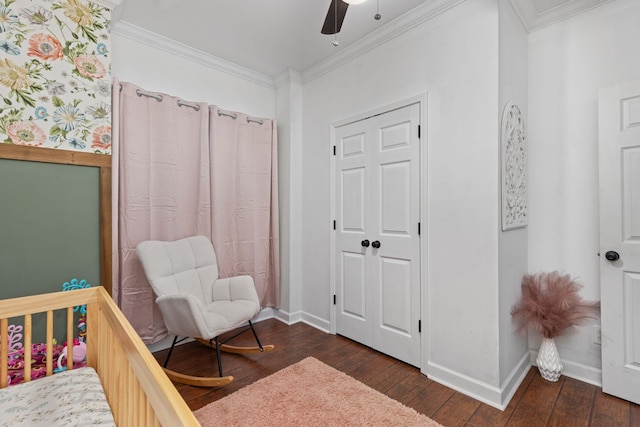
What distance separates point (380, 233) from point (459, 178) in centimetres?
77

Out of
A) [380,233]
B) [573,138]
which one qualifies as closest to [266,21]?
[380,233]

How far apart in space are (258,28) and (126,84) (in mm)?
1113

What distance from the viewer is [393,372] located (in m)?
2.21

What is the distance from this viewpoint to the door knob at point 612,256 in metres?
1.90

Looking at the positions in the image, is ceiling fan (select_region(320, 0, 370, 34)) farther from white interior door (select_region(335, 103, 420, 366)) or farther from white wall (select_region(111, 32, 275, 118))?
white wall (select_region(111, 32, 275, 118))

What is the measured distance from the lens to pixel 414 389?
2000 mm

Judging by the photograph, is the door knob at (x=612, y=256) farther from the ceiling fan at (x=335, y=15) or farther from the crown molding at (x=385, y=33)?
the ceiling fan at (x=335, y=15)

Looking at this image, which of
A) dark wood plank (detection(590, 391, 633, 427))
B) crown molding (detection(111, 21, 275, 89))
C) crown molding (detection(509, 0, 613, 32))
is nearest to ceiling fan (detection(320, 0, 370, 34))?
crown molding (detection(509, 0, 613, 32))

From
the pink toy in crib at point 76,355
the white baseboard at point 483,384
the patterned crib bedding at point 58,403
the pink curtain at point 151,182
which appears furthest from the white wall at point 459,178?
the pink toy in crib at point 76,355

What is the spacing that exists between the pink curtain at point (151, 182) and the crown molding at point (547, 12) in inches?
101

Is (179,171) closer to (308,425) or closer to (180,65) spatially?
(180,65)

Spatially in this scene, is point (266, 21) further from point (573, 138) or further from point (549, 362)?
point (549, 362)

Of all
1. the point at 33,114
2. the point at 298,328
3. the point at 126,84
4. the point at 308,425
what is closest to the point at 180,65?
the point at 126,84

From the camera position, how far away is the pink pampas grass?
6.64 ft
